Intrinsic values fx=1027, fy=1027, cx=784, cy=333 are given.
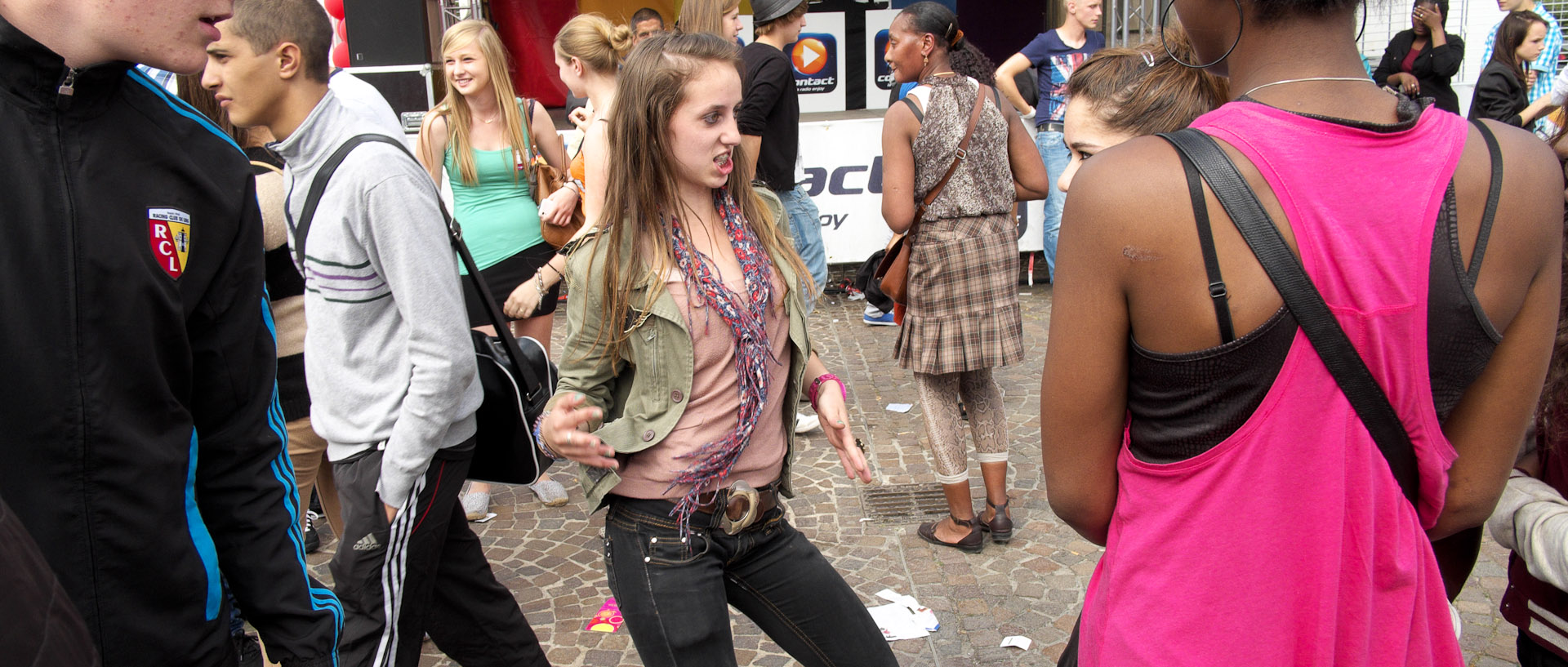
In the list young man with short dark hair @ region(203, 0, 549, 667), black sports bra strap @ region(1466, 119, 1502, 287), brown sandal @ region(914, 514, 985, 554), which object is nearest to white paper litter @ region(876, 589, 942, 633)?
brown sandal @ region(914, 514, 985, 554)

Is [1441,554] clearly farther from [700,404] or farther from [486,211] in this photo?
[486,211]

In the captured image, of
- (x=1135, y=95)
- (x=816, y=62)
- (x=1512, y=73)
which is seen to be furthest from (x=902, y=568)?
(x=816, y=62)

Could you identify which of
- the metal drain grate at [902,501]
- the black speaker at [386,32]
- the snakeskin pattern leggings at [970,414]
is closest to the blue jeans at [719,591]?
the snakeskin pattern leggings at [970,414]

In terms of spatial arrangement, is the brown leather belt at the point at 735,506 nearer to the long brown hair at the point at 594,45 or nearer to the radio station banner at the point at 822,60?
the long brown hair at the point at 594,45

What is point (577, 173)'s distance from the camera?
4.55 meters

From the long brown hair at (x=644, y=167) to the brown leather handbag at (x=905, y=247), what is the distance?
1919mm

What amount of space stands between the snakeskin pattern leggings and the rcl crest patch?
302cm

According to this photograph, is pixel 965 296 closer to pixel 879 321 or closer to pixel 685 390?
pixel 685 390

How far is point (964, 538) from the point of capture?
4121 mm

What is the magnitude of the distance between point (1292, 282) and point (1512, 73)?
30.6 ft

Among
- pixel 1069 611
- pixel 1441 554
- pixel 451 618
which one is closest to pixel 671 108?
pixel 451 618

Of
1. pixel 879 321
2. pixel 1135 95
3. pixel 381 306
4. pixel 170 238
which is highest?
pixel 1135 95

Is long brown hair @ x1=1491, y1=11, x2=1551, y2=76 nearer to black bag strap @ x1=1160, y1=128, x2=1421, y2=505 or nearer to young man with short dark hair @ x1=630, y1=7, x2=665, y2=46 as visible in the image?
young man with short dark hair @ x1=630, y1=7, x2=665, y2=46

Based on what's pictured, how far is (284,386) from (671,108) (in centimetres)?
189
